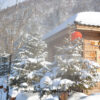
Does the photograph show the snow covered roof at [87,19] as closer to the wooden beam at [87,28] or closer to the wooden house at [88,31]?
the wooden house at [88,31]

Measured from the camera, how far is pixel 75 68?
16.4 ft

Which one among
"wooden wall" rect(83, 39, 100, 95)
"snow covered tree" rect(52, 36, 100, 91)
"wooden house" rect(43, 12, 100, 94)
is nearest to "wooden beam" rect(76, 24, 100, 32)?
"wooden house" rect(43, 12, 100, 94)

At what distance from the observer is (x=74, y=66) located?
500 centimetres

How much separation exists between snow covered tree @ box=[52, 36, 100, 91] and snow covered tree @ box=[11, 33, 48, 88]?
38.1 inches

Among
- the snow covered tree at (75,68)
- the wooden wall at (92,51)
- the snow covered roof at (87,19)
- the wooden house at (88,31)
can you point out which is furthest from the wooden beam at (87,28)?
the snow covered tree at (75,68)

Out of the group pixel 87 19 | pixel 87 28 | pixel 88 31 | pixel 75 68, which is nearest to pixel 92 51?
pixel 88 31

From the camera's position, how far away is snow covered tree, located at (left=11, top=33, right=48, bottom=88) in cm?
602

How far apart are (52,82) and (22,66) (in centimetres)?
210

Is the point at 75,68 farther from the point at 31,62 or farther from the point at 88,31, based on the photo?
the point at 88,31

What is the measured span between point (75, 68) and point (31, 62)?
200cm

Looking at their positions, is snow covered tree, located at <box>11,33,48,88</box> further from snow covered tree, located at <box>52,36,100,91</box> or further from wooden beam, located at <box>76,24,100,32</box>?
wooden beam, located at <box>76,24,100,32</box>

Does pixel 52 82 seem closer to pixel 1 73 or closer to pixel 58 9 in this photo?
pixel 1 73

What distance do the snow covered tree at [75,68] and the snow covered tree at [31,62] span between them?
3.17ft

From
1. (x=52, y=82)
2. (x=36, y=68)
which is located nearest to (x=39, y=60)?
(x=36, y=68)
